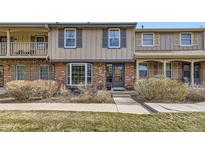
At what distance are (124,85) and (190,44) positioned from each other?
7.72 meters

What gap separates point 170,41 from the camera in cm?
2011

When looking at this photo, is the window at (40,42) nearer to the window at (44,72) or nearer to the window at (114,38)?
the window at (44,72)

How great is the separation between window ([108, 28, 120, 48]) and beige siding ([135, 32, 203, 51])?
3329 mm

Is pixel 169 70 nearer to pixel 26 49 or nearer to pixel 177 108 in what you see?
pixel 177 108

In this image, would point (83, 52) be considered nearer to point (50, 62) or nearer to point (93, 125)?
point (50, 62)

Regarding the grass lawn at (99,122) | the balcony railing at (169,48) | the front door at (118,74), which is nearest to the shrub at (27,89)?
the grass lawn at (99,122)

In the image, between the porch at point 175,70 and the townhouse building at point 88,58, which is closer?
the townhouse building at point 88,58

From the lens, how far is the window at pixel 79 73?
57.9 feet

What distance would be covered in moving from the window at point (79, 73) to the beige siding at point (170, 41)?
5475 mm

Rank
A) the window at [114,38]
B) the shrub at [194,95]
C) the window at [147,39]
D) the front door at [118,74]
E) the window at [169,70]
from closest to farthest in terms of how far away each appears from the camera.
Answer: the shrub at [194,95]
the window at [114,38]
the front door at [118,74]
the window at [169,70]
the window at [147,39]

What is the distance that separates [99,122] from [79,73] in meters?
11.1

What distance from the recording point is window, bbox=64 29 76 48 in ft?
57.5

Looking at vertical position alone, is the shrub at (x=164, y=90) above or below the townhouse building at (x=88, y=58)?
below

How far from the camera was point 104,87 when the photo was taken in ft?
57.6
